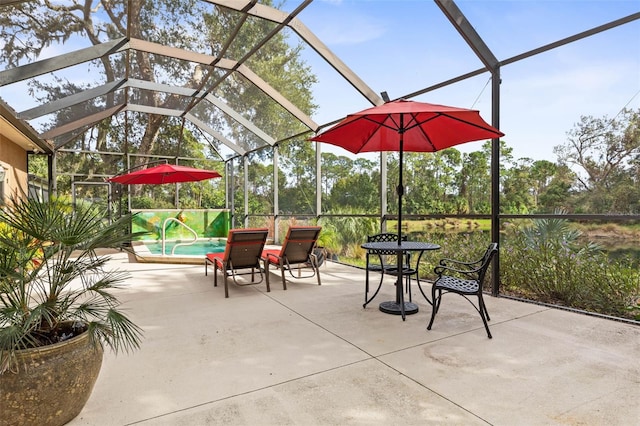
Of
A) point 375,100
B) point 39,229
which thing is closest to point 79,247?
point 39,229

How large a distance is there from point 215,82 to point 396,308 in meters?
7.10

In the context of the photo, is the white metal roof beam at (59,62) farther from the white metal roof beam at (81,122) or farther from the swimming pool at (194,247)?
the swimming pool at (194,247)

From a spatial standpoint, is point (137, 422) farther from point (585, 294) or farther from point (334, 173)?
point (334, 173)

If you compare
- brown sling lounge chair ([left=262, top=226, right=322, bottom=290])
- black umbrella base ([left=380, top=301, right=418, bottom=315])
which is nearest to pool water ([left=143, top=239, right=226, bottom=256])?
brown sling lounge chair ([left=262, top=226, right=322, bottom=290])

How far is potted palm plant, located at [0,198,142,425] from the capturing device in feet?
5.86

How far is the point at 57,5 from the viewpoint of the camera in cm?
570

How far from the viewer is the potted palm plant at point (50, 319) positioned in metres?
1.79

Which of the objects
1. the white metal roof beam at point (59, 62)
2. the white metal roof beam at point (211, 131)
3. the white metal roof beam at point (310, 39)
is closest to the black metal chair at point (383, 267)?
the white metal roof beam at point (310, 39)

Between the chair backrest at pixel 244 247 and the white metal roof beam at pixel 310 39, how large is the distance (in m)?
3.50

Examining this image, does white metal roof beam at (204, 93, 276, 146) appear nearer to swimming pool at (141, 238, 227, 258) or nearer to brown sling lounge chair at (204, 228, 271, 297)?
swimming pool at (141, 238, 227, 258)

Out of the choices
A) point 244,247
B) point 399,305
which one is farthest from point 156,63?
point 399,305

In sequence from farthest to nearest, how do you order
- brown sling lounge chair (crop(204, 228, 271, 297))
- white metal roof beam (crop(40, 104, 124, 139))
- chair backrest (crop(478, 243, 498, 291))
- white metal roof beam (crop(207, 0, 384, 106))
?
white metal roof beam (crop(40, 104, 124, 139)) → white metal roof beam (crop(207, 0, 384, 106)) → brown sling lounge chair (crop(204, 228, 271, 297)) → chair backrest (crop(478, 243, 498, 291))

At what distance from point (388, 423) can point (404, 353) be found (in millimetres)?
1021

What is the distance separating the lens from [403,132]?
4137 mm
